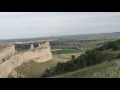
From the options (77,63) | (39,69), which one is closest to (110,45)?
(77,63)

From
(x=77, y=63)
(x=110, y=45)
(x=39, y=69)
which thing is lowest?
(x=39, y=69)

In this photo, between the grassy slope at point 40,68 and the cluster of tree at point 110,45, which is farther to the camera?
the cluster of tree at point 110,45

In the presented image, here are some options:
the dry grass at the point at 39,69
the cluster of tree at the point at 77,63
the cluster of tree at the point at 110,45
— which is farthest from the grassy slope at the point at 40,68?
the cluster of tree at the point at 110,45

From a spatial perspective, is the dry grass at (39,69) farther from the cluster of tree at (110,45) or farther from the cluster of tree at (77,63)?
the cluster of tree at (110,45)

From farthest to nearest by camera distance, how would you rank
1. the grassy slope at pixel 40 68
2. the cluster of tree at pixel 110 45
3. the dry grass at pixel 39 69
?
the cluster of tree at pixel 110 45
the dry grass at pixel 39 69
the grassy slope at pixel 40 68

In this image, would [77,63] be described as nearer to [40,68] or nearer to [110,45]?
[40,68]

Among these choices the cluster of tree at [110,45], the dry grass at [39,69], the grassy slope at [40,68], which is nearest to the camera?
the grassy slope at [40,68]

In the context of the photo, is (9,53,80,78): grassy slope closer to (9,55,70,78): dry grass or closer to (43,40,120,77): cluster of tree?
(9,55,70,78): dry grass

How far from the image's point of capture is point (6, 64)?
44562 mm
